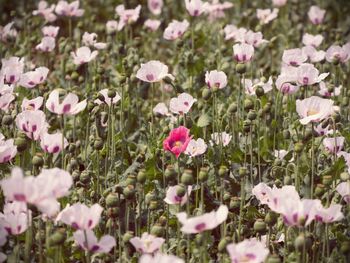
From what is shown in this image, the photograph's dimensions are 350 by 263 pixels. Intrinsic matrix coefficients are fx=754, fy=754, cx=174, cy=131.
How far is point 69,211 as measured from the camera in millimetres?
1929

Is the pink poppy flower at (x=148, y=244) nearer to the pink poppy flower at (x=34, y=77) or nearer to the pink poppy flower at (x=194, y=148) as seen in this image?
the pink poppy flower at (x=194, y=148)

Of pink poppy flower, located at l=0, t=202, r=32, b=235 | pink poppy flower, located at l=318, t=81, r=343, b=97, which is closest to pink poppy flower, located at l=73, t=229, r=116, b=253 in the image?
pink poppy flower, located at l=0, t=202, r=32, b=235

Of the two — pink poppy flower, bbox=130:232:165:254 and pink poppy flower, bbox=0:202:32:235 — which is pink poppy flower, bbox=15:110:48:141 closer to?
pink poppy flower, bbox=0:202:32:235

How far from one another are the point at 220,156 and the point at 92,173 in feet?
1.55

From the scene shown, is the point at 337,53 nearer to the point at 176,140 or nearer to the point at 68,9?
the point at 176,140

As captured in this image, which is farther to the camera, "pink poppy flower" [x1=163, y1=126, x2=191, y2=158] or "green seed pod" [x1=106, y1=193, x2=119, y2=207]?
"pink poppy flower" [x1=163, y1=126, x2=191, y2=158]

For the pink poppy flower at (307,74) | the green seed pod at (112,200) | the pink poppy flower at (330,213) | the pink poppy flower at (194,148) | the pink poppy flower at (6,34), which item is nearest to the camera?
the pink poppy flower at (330,213)

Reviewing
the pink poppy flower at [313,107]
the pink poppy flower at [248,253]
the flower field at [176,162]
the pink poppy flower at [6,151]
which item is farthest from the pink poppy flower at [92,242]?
the pink poppy flower at [313,107]

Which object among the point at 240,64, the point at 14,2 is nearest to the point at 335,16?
the point at 14,2

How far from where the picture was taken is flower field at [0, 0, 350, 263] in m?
1.96

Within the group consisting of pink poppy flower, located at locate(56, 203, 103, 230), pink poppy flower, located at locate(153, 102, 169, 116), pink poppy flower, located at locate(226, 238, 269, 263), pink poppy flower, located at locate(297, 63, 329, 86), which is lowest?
pink poppy flower, located at locate(153, 102, 169, 116)

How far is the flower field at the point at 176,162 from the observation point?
196cm

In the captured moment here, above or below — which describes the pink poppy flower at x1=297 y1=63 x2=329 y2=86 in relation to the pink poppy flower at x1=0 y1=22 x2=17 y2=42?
above

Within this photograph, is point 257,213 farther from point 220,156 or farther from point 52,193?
point 52,193
